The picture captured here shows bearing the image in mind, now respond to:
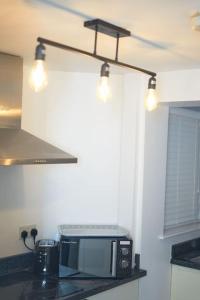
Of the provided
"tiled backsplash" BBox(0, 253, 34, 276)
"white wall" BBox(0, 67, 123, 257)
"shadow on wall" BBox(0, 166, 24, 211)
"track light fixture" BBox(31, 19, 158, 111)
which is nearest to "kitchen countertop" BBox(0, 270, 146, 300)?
"tiled backsplash" BBox(0, 253, 34, 276)

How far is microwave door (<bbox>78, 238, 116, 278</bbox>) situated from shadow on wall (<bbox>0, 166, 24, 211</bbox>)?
20.5 inches

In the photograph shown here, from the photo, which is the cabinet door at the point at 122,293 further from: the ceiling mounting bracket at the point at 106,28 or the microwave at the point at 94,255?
the ceiling mounting bracket at the point at 106,28

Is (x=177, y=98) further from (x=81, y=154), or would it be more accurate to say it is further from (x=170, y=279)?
(x=170, y=279)

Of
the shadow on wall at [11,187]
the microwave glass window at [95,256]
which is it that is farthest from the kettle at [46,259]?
the shadow on wall at [11,187]

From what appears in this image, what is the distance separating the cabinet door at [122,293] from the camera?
109 inches

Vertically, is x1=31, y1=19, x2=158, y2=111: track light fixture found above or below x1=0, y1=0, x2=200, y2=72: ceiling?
below

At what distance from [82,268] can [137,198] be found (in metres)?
0.64

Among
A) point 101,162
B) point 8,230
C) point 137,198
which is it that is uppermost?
point 101,162

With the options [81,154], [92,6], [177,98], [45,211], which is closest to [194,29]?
[92,6]

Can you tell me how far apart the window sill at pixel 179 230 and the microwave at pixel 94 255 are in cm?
50

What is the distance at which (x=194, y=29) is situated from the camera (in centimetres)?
193

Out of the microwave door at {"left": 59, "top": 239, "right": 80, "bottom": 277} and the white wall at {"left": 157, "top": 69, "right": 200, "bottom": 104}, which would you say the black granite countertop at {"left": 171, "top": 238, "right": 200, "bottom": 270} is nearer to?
the microwave door at {"left": 59, "top": 239, "right": 80, "bottom": 277}

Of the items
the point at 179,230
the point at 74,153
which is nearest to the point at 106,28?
the point at 74,153

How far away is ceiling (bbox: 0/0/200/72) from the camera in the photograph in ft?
5.65
